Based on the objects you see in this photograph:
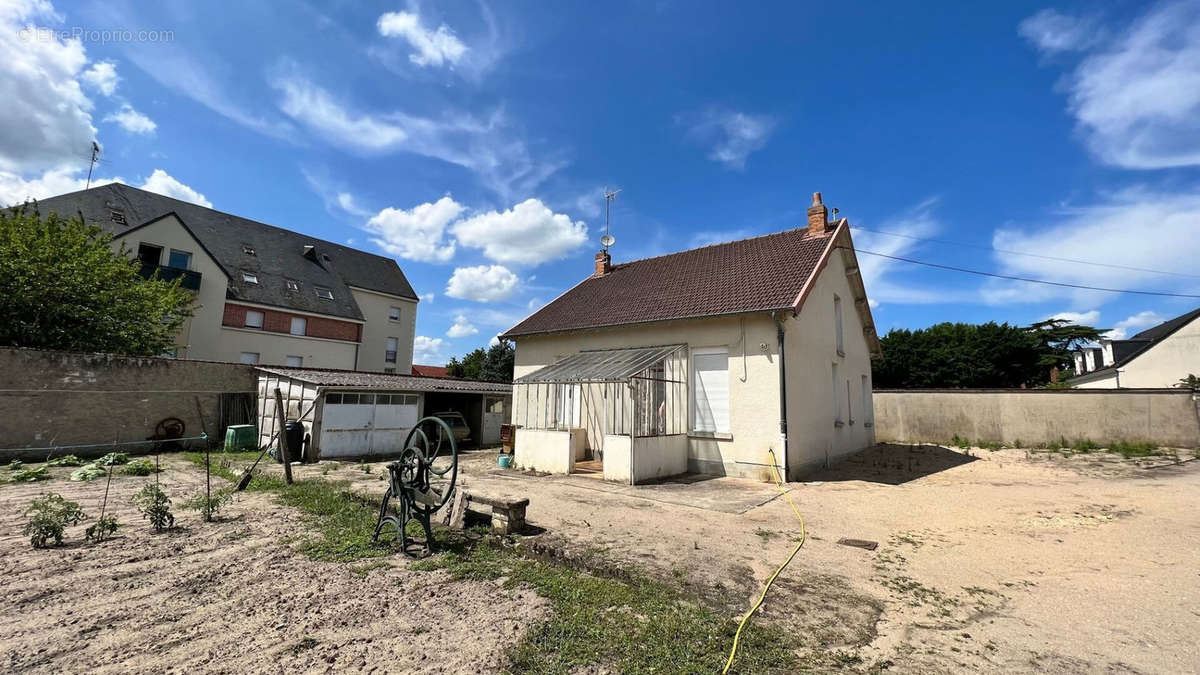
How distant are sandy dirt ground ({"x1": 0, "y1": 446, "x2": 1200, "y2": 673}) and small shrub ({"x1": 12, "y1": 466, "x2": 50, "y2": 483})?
2065 mm

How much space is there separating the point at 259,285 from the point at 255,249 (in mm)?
3433

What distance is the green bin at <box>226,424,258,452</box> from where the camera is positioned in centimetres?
1455

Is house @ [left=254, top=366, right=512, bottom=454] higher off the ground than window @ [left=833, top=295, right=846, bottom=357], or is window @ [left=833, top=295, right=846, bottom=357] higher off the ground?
window @ [left=833, top=295, right=846, bottom=357]

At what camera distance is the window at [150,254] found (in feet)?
70.9

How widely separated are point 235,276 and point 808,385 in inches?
1102

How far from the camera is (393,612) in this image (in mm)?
3736

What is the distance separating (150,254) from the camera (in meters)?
21.9

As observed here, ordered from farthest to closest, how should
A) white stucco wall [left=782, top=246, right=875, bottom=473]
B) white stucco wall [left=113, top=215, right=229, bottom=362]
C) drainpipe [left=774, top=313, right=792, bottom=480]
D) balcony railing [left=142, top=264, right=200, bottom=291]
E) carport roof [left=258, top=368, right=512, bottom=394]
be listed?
white stucco wall [left=113, top=215, right=229, bottom=362]
balcony railing [left=142, top=264, right=200, bottom=291]
carport roof [left=258, top=368, right=512, bottom=394]
white stucco wall [left=782, top=246, right=875, bottom=473]
drainpipe [left=774, top=313, right=792, bottom=480]

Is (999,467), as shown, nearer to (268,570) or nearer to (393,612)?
(393,612)

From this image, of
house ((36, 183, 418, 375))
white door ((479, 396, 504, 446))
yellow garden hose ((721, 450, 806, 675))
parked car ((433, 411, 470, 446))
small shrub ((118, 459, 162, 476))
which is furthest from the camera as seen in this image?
house ((36, 183, 418, 375))

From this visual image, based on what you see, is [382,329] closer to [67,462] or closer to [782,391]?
[67,462]

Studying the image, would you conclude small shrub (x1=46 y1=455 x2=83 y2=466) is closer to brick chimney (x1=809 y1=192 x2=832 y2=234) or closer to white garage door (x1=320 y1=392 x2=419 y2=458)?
white garage door (x1=320 y1=392 x2=419 y2=458)

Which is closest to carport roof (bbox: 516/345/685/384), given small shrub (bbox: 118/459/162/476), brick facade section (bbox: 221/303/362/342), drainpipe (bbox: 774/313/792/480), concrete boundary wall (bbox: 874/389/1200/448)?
drainpipe (bbox: 774/313/792/480)

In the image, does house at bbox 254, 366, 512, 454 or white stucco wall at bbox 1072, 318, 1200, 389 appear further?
white stucco wall at bbox 1072, 318, 1200, 389
